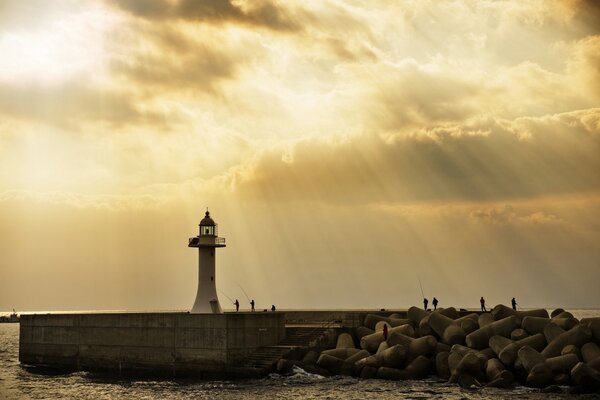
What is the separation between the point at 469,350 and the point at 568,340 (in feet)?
13.5

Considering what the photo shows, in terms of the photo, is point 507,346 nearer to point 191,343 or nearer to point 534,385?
point 534,385

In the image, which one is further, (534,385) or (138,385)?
(138,385)

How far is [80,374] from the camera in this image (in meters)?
42.4

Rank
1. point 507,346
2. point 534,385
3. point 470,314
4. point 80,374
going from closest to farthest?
point 534,385
point 507,346
point 470,314
point 80,374

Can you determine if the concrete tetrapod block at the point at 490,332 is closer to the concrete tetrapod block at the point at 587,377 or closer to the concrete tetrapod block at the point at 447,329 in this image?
the concrete tetrapod block at the point at 447,329

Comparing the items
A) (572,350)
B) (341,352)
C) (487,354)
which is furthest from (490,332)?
(341,352)

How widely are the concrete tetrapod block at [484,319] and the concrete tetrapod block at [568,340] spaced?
4283 mm

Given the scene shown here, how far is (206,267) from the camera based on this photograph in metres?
45.1

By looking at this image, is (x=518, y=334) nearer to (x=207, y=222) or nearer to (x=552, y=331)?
(x=552, y=331)

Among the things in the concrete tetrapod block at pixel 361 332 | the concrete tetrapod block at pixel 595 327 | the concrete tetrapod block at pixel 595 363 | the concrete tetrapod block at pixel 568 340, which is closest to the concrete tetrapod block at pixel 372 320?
the concrete tetrapod block at pixel 361 332

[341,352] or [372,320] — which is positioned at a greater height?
[372,320]

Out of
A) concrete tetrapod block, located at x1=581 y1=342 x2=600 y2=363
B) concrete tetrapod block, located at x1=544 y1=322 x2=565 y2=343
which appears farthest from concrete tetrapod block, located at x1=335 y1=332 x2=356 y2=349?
concrete tetrapod block, located at x1=581 y1=342 x2=600 y2=363

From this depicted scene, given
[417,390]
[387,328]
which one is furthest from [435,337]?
[417,390]

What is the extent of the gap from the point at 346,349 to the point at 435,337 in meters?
4.21
